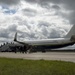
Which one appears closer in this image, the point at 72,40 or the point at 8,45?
the point at 72,40

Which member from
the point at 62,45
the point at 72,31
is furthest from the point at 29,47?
the point at 72,31

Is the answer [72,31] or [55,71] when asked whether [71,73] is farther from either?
[72,31]

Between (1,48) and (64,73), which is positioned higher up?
(64,73)

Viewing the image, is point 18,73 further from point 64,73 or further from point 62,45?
point 62,45

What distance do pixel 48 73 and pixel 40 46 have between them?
77.5 m

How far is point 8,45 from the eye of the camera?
342ft

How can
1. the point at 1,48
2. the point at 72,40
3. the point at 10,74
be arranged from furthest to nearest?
the point at 1,48 → the point at 72,40 → the point at 10,74

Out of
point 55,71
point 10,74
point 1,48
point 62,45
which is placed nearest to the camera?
point 10,74

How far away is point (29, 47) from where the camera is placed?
88312 mm

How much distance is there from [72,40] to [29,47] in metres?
15.3

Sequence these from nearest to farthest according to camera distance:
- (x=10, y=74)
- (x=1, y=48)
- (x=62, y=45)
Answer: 1. (x=10, y=74)
2. (x=62, y=45)
3. (x=1, y=48)

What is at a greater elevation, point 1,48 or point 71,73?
point 71,73

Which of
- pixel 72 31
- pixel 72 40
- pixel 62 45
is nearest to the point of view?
pixel 72 40

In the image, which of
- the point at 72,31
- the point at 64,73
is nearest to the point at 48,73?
the point at 64,73
